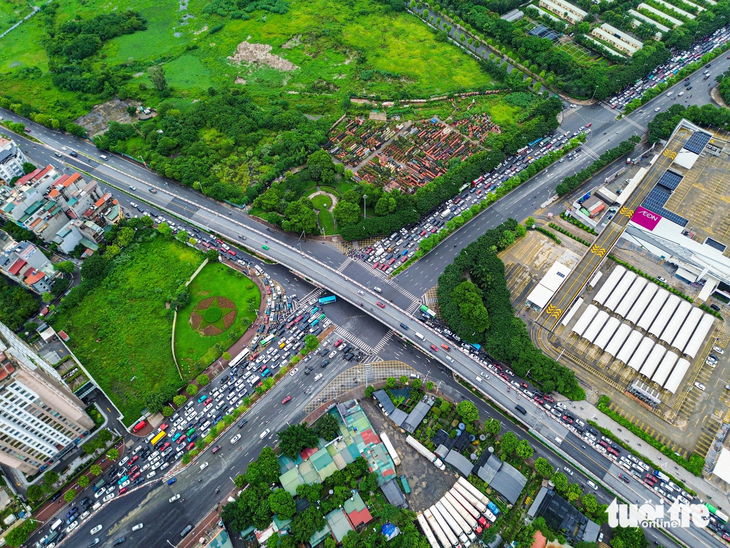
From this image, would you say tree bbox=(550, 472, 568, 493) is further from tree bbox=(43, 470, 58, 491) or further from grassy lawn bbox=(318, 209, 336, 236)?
tree bbox=(43, 470, 58, 491)

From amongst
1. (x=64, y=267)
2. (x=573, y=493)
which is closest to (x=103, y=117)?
(x=64, y=267)

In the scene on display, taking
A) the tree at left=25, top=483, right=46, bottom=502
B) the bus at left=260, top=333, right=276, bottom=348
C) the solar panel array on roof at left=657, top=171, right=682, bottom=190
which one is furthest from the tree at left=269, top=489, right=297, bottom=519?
the solar panel array on roof at left=657, top=171, right=682, bottom=190

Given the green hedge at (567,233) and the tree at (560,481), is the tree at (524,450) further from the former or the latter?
the green hedge at (567,233)

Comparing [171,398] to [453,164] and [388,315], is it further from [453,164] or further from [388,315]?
[453,164]

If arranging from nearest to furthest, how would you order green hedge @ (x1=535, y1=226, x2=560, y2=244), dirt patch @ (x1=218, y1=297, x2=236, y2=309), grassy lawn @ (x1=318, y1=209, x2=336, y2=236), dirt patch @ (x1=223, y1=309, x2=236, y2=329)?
dirt patch @ (x1=223, y1=309, x2=236, y2=329) < dirt patch @ (x1=218, y1=297, x2=236, y2=309) < green hedge @ (x1=535, y1=226, x2=560, y2=244) < grassy lawn @ (x1=318, y1=209, x2=336, y2=236)

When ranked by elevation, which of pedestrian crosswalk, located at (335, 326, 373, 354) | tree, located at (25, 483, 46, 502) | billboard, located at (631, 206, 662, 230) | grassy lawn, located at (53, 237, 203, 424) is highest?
billboard, located at (631, 206, 662, 230)
